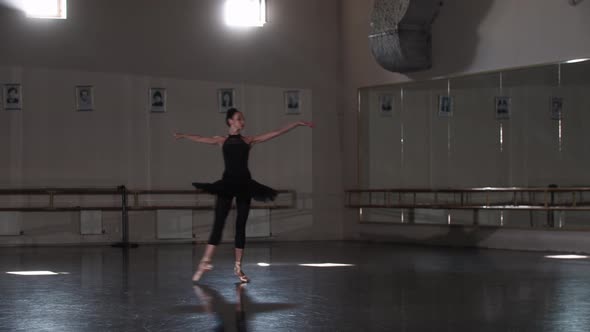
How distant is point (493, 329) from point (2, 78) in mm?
10872

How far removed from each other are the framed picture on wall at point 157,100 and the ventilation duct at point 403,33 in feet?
11.7

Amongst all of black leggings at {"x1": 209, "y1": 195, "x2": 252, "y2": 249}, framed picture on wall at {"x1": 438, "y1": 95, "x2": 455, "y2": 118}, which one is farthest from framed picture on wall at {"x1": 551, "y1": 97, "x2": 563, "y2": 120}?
black leggings at {"x1": 209, "y1": 195, "x2": 252, "y2": 249}

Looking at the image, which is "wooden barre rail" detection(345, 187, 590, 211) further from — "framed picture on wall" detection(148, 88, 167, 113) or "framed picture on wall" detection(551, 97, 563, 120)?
"framed picture on wall" detection(148, 88, 167, 113)

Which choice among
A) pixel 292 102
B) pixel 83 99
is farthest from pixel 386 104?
pixel 83 99

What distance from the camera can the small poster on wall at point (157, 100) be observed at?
1441cm

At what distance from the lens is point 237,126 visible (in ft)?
26.2

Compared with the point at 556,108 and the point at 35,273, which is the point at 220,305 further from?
the point at 556,108

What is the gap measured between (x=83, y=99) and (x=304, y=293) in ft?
27.3

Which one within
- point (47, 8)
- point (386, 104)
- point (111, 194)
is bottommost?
point (111, 194)

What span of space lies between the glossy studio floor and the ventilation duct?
3334 mm

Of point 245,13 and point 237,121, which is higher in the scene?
point 245,13

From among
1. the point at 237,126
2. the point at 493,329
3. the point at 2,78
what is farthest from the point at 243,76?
the point at 493,329

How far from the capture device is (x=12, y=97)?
13.8m

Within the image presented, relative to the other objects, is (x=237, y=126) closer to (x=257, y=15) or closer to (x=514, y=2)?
(x=514, y=2)
